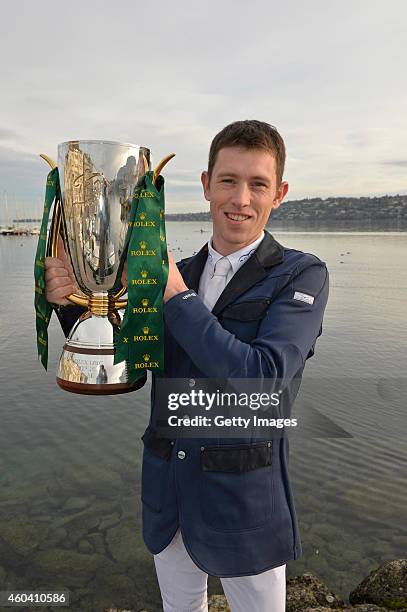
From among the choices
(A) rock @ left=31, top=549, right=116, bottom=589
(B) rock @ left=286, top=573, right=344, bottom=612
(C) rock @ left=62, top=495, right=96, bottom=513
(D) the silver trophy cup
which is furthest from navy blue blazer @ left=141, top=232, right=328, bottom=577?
(C) rock @ left=62, top=495, right=96, bottom=513

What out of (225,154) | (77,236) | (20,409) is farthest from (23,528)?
(225,154)

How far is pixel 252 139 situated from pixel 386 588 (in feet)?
14.4

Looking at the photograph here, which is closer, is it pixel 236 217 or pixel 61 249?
pixel 236 217

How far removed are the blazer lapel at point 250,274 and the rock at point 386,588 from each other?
3663mm

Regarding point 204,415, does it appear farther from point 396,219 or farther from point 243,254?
point 396,219

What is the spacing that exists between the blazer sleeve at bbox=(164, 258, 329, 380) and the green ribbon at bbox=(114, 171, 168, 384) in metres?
0.13

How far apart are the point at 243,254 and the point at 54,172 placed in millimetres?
1025

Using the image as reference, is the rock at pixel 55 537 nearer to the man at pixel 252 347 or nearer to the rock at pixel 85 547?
the rock at pixel 85 547

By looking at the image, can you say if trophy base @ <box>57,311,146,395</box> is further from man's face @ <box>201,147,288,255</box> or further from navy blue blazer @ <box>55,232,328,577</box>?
man's face @ <box>201,147,288,255</box>

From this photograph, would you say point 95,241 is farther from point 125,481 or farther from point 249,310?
point 125,481

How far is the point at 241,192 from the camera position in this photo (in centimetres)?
225

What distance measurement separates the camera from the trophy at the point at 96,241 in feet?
7.07

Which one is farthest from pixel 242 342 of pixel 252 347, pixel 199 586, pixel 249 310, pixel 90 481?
pixel 90 481

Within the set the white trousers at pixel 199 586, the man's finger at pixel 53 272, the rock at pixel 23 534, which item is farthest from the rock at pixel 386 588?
the man's finger at pixel 53 272
